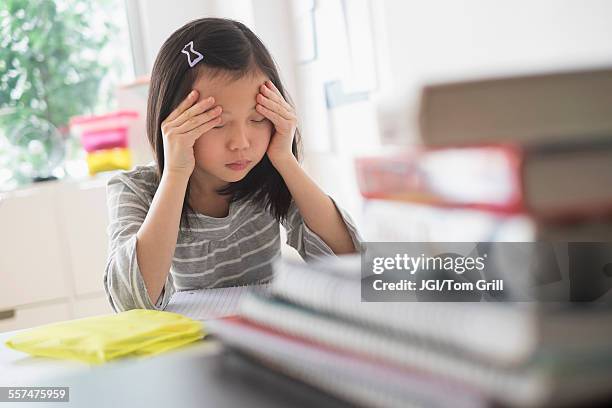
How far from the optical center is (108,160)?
293 centimetres

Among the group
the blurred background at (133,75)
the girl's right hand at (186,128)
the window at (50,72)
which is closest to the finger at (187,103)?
the girl's right hand at (186,128)

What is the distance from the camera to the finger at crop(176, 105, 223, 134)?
3.30 ft

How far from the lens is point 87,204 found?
9.04ft

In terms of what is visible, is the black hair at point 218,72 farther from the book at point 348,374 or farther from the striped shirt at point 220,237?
the book at point 348,374

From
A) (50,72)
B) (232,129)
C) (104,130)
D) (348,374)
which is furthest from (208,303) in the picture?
(50,72)

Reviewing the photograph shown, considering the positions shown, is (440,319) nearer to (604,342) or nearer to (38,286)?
(604,342)

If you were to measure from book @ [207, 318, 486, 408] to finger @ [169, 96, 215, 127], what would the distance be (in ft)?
1.94

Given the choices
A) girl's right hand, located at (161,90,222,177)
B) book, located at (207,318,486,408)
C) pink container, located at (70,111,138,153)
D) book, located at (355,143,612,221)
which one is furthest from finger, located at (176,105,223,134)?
pink container, located at (70,111,138,153)

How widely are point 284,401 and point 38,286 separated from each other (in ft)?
8.20

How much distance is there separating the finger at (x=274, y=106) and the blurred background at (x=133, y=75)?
0.48 m

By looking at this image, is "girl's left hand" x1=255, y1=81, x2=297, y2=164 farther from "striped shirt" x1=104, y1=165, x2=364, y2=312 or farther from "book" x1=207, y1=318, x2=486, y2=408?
"book" x1=207, y1=318, x2=486, y2=408

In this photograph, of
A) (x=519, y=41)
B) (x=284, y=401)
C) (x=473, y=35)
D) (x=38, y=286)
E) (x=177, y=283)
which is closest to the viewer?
(x=284, y=401)

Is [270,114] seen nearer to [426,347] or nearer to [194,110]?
[194,110]

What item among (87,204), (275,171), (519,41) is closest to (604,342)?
(275,171)
